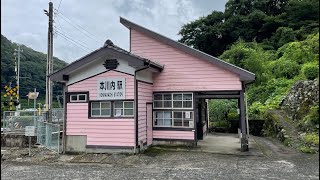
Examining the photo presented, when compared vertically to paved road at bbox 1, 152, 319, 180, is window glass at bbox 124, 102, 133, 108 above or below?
above

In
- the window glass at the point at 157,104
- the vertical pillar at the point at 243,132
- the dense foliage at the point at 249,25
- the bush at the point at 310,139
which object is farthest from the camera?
the dense foliage at the point at 249,25

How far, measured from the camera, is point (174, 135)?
38.6ft

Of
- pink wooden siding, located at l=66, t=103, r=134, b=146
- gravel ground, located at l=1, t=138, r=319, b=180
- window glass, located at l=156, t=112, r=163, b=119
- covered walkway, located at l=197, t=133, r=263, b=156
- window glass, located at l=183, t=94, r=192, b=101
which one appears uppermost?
window glass, located at l=183, t=94, r=192, b=101

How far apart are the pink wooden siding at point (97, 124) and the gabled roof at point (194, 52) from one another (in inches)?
104


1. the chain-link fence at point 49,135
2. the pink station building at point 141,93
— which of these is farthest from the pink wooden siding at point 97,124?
the chain-link fence at point 49,135

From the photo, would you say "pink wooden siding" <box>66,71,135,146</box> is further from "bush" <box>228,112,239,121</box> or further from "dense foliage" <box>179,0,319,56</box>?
"dense foliage" <box>179,0,319,56</box>

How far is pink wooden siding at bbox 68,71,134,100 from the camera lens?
1065cm

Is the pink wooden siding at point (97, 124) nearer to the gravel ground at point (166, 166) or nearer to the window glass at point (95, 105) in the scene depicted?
the window glass at point (95, 105)

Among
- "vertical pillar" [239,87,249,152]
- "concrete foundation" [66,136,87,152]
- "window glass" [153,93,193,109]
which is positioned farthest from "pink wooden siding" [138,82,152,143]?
"vertical pillar" [239,87,249,152]

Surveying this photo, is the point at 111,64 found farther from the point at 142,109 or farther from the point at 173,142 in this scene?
the point at 173,142

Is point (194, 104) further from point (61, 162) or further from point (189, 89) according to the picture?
point (61, 162)

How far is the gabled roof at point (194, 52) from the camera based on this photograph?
1082 cm

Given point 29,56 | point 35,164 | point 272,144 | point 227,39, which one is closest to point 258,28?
point 227,39

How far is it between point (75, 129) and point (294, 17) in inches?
1099
